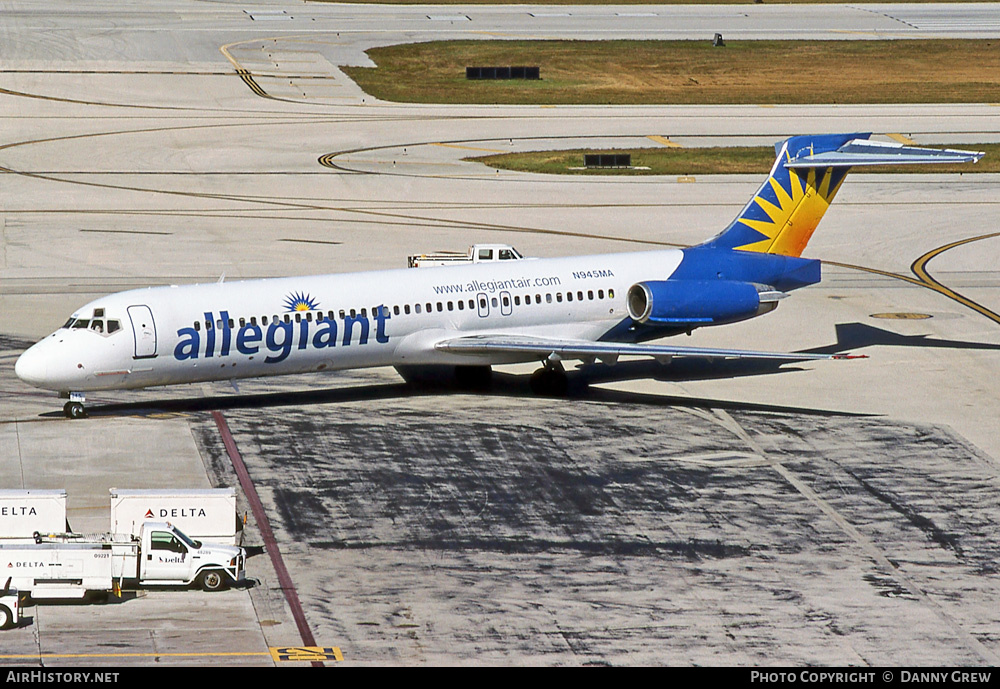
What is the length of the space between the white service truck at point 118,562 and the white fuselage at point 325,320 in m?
9.42

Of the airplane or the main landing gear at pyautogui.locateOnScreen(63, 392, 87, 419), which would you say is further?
the main landing gear at pyautogui.locateOnScreen(63, 392, 87, 419)

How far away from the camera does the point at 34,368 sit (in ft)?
115

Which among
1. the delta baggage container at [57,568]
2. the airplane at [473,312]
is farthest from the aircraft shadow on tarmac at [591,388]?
the delta baggage container at [57,568]

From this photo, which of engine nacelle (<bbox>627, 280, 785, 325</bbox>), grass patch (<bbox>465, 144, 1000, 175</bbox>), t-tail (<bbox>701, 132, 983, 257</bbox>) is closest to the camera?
engine nacelle (<bbox>627, 280, 785, 325</bbox>)

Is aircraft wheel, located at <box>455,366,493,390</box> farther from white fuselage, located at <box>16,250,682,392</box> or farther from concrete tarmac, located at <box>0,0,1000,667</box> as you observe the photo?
white fuselage, located at <box>16,250,682,392</box>

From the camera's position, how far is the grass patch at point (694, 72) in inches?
3529

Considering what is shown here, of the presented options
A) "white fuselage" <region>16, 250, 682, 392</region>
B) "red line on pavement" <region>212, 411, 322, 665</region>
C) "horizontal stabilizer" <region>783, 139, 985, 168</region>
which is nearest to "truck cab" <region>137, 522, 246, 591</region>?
"red line on pavement" <region>212, 411, 322, 665</region>

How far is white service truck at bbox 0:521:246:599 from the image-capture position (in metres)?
25.2

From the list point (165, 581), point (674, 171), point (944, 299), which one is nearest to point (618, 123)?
point (674, 171)

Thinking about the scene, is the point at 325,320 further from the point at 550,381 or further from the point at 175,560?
the point at 175,560

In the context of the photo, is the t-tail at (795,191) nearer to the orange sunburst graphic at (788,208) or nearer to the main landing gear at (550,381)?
the orange sunburst graphic at (788,208)

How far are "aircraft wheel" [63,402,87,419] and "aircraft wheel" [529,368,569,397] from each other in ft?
37.2

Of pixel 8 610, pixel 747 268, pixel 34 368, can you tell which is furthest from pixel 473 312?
pixel 8 610

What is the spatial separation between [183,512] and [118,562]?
1.63m
